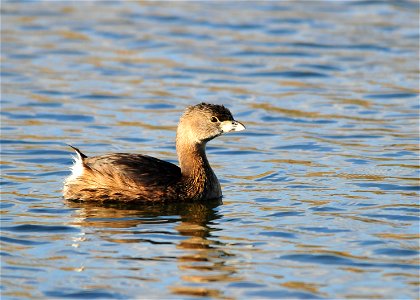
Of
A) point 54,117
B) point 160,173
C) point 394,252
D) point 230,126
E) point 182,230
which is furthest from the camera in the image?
point 54,117

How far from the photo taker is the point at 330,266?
9.23 m

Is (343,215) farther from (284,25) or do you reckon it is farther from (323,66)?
(284,25)

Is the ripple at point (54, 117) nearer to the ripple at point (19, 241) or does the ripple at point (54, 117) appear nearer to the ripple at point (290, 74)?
the ripple at point (290, 74)

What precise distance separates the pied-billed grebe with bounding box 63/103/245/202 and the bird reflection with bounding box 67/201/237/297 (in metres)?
0.12

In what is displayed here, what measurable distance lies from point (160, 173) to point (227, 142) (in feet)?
11.4

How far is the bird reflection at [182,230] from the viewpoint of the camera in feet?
29.5

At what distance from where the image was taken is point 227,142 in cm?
1486

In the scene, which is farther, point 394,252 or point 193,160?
point 193,160

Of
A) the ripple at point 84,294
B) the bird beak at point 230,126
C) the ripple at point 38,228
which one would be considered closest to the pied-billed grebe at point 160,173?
the bird beak at point 230,126

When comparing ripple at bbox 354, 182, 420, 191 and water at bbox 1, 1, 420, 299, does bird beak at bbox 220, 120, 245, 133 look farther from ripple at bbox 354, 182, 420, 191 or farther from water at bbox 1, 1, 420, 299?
ripple at bbox 354, 182, 420, 191

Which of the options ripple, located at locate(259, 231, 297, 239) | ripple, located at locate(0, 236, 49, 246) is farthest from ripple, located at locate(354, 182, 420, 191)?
ripple, located at locate(0, 236, 49, 246)

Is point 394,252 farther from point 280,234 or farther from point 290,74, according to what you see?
point 290,74

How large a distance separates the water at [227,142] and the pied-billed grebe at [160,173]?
185mm

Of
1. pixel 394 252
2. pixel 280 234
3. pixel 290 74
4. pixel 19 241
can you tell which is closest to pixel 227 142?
pixel 290 74
